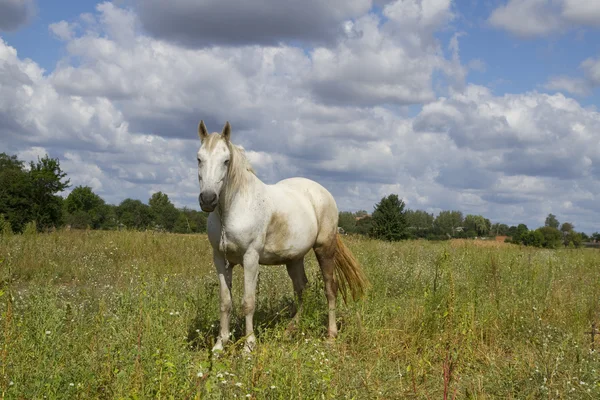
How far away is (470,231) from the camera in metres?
132

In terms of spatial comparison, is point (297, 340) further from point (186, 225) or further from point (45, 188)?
point (45, 188)

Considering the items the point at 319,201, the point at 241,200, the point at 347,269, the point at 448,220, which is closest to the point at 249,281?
the point at 241,200

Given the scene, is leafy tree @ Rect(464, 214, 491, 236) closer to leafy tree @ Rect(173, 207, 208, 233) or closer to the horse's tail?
leafy tree @ Rect(173, 207, 208, 233)

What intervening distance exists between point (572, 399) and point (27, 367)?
190 inches

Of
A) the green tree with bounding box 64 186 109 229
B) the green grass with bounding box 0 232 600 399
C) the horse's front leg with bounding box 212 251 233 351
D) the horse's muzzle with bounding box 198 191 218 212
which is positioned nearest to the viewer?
the green grass with bounding box 0 232 600 399

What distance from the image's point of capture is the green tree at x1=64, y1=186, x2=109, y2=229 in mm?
94000

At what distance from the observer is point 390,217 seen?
56.0 meters

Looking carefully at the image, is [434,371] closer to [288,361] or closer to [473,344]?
[473,344]

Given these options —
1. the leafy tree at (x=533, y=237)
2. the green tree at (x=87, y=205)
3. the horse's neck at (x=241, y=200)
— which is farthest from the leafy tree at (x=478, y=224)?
the horse's neck at (x=241, y=200)

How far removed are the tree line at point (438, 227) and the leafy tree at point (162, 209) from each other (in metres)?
30.9

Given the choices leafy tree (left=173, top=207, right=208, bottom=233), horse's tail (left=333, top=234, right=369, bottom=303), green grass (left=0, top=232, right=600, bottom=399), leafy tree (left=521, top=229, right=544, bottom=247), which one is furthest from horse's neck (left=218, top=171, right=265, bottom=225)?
leafy tree (left=521, top=229, right=544, bottom=247)

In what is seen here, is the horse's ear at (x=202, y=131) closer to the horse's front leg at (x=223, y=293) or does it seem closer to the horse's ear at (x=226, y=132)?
the horse's ear at (x=226, y=132)

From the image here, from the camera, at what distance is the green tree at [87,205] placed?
94.0m

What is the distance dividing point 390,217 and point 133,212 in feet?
228
